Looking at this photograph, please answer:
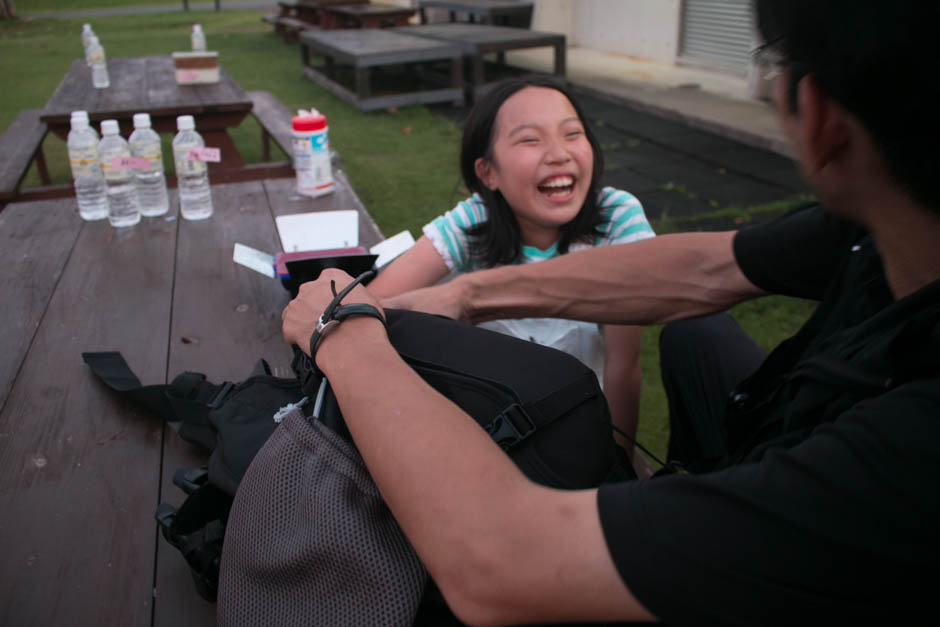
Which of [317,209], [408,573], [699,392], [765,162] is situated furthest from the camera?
[765,162]

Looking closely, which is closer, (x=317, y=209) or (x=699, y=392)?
(x=699, y=392)

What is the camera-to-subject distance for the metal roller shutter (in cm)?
816

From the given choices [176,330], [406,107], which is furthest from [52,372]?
[406,107]

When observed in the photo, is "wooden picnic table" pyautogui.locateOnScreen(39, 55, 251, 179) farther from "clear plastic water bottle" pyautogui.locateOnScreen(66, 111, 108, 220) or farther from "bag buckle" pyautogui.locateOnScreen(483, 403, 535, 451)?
"bag buckle" pyautogui.locateOnScreen(483, 403, 535, 451)

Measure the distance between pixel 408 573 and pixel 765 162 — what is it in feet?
17.8

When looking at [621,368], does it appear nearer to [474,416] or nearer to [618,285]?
[618,285]

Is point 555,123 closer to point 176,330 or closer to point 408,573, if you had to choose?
point 176,330

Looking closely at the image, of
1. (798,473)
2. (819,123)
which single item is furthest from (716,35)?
(798,473)

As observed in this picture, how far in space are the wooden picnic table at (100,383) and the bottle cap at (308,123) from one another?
27cm

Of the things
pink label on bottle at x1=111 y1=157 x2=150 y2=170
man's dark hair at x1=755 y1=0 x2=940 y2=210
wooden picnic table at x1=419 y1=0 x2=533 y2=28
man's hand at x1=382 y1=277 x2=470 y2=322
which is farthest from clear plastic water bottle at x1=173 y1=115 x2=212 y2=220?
wooden picnic table at x1=419 y1=0 x2=533 y2=28

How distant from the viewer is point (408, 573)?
0.89 metres

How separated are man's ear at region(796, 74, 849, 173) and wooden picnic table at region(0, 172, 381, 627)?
101 cm

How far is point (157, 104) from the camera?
471 centimetres

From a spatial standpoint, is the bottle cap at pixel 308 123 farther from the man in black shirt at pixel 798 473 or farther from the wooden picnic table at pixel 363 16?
the wooden picnic table at pixel 363 16
